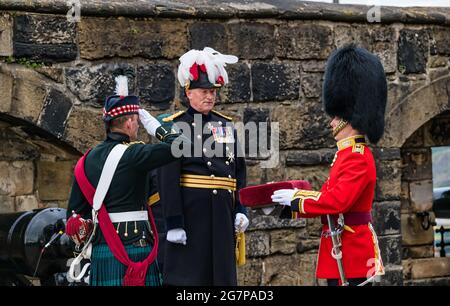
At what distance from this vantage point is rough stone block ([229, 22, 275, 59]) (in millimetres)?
7695

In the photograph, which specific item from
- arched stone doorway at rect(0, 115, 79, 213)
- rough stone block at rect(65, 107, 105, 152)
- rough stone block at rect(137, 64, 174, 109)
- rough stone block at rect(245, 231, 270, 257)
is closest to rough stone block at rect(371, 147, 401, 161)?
rough stone block at rect(245, 231, 270, 257)

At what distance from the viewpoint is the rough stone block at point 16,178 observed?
24.4ft

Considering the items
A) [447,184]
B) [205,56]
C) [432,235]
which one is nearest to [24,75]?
[205,56]

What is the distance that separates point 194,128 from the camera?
6293 millimetres

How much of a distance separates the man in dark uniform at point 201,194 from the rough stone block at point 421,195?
3188 mm

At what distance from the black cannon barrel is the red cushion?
1.18 metres

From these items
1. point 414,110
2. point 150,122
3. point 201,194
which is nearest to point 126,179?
point 150,122

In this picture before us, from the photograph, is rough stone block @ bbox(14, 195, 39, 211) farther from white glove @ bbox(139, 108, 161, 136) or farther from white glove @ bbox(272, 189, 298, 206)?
white glove @ bbox(272, 189, 298, 206)

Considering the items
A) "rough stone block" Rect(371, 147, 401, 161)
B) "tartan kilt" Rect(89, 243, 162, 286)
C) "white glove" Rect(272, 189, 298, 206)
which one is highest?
"rough stone block" Rect(371, 147, 401, 161)

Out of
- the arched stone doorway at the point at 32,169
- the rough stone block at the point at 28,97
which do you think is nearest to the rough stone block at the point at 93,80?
the rough stone block at the point at 28,97

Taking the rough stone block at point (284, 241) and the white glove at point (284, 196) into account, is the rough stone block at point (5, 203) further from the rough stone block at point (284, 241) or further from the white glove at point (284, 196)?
the white glove at point (284, 196)

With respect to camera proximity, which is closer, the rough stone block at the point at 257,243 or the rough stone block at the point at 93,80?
the rough stone block at the point at 93,80
